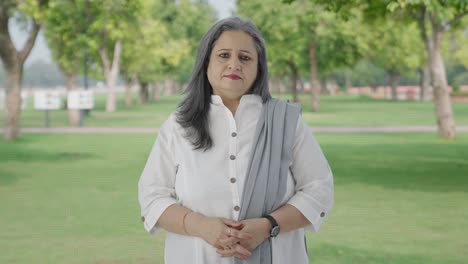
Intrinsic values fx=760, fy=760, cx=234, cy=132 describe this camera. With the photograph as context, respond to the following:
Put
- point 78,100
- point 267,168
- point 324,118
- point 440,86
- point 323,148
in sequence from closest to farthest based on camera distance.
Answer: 1. point 267,168
2. point 323,148
3. point 440,86
4. point 78,100
5. point 324,118

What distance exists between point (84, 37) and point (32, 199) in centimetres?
2292

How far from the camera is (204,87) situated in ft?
10.5

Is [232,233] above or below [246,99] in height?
below

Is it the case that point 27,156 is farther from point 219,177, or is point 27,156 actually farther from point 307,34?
point 307,34

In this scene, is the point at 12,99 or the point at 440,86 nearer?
the point at 440,86

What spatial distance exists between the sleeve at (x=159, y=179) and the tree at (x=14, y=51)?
19.9m

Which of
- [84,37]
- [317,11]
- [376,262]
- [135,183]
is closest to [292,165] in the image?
[376,262]

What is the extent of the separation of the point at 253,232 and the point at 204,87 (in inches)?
26.1

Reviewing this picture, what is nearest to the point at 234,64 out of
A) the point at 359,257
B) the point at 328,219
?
the point at 359,257

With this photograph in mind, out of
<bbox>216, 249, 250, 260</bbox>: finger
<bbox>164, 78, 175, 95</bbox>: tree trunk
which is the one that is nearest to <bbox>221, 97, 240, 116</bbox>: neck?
<bbox>216, 249, 250, 260</bbox>: finger

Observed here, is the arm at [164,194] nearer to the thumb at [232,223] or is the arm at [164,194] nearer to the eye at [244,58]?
the thumb at [232,223]

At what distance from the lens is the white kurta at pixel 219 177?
3.06 metres

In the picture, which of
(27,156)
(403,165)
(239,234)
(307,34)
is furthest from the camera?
(307,34)

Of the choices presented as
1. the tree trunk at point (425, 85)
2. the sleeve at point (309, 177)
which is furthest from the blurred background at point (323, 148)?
the tree trunk at point (425, 85)
